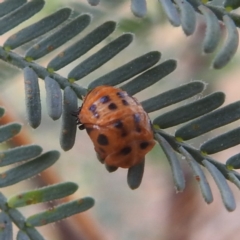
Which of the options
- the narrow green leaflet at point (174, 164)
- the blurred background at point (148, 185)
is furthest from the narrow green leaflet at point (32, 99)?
the blurred background at point (148, 185)

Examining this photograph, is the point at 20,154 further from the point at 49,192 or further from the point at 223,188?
the point at 223,188

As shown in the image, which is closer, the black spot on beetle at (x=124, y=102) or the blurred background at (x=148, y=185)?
the black spot on beetle at (x=124, y=102)

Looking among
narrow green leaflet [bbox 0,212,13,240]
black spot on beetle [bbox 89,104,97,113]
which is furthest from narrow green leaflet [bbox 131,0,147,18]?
narrow green leaflet [bbox 0,212,13,240]

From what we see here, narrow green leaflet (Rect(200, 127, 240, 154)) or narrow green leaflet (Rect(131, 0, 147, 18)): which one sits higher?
narrow green leaflet (Rect(131, 0, 147, 18))

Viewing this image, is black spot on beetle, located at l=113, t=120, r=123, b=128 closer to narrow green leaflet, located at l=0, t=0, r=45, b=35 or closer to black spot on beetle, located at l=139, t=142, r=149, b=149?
black spot on beetle, located at l=139, t=142, r=149, b=149

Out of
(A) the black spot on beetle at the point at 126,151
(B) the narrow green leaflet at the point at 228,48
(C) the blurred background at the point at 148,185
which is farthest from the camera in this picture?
(C) the blurred background at the point at 148,185

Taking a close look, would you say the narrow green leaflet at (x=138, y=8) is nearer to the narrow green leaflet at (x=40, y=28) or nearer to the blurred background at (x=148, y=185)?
the narrow green leaflet at (x=40, y=28)

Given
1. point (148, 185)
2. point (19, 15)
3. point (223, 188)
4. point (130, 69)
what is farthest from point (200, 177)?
point (148, 185)

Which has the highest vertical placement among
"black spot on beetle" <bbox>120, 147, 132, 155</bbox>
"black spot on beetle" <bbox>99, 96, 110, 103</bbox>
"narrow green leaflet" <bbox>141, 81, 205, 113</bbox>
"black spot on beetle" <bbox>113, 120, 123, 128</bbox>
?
"black spot on beetle" <bbox>99, 96, 110, 103</bbox>
